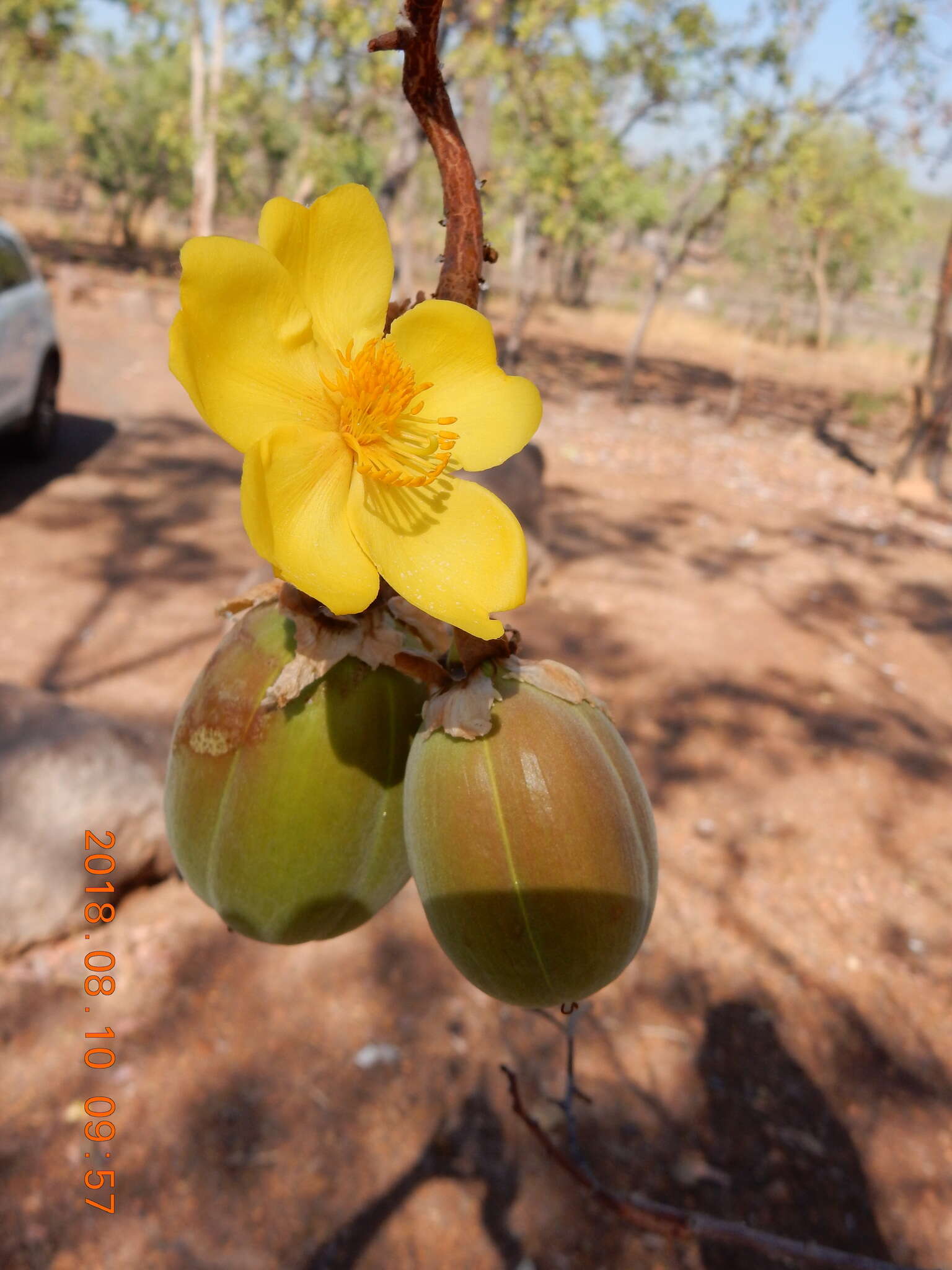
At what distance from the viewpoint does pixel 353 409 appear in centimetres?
73

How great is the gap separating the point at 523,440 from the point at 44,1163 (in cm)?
309

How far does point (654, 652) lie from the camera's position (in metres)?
Result: 6.38

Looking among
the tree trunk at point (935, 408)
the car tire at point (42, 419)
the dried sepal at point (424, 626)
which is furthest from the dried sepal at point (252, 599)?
the tree trunk at point (935, 408)

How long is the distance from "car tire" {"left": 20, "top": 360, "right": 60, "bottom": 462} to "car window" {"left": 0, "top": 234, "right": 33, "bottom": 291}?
0.80 m

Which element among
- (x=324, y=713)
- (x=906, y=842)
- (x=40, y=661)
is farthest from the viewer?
(x=40, y=661)

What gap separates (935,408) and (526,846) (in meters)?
12.0

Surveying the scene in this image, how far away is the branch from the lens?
25.4 inches

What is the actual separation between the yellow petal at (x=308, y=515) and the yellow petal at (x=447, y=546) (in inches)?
0.5

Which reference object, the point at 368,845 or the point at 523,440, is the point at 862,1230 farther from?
the point at 523,440

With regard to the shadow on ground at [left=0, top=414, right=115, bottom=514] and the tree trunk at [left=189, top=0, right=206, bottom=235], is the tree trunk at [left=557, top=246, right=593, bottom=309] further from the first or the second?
the shadow on ground at [left=0, top=414, right=115, bottom=514]

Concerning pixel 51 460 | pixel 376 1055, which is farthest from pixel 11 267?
pixel 376 1055

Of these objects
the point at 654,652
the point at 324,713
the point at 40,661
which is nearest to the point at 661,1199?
the point at 324,713

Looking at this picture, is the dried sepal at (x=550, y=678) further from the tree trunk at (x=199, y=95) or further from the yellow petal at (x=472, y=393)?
the tree trunk at (x=199, y=95)
